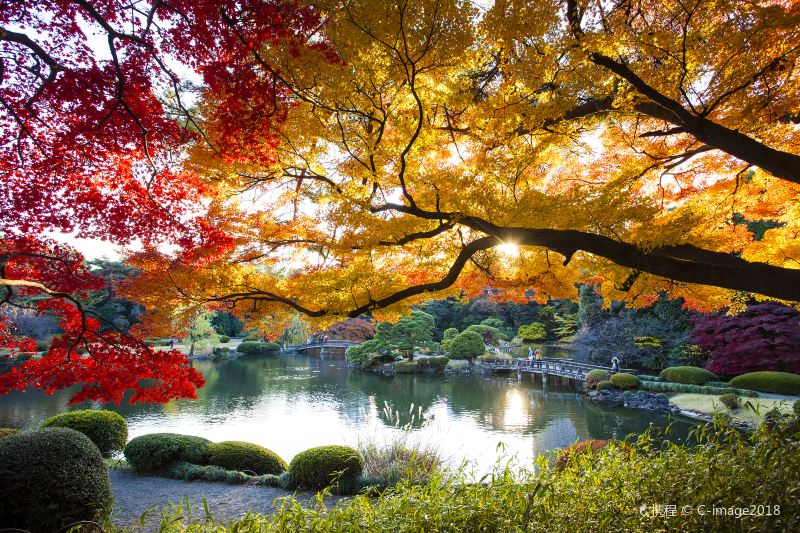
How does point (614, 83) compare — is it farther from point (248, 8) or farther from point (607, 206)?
point (248, 8)

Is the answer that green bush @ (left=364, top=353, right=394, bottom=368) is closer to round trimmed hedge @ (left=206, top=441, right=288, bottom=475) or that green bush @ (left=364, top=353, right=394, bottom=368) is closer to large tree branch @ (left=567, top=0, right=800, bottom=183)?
round trimmed hedge @ (left=206, top=441, right=288, bottom=475)

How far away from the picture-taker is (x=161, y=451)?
6520 millimetres

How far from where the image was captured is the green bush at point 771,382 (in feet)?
36.8

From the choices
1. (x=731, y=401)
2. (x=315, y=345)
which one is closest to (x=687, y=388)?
(x=731, y=401)

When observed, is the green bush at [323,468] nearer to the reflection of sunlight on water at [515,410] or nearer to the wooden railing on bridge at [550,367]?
the reflection of sunlight on water at [515,410]

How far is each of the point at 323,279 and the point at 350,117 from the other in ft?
6.57

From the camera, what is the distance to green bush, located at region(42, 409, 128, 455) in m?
7.11

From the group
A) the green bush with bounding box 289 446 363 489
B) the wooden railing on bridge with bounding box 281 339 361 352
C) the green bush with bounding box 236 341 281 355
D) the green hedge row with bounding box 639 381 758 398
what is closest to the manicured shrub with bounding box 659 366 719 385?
the green hedge row with bounding box 639 381 758 398

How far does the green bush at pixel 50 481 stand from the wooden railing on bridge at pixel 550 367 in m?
16.0

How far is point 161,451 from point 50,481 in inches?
99.3

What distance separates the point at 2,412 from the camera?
38.0 ft

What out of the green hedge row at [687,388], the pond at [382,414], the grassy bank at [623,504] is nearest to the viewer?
the grassy bank at [623,504]

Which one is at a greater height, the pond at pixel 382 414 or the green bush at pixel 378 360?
the green bush at pixel 378 360

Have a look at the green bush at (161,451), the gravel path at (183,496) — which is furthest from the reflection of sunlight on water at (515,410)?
the green bush at (161,451)
